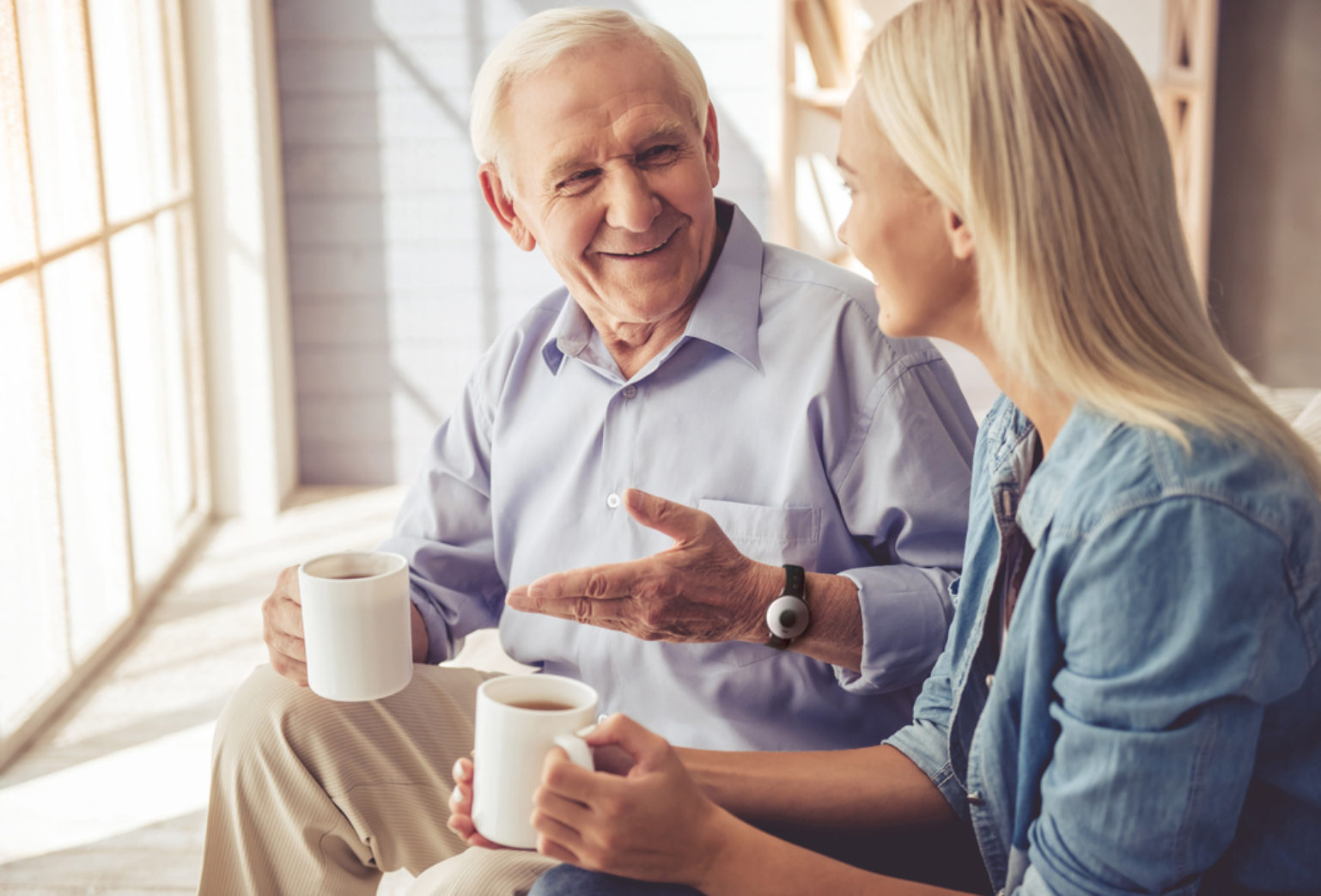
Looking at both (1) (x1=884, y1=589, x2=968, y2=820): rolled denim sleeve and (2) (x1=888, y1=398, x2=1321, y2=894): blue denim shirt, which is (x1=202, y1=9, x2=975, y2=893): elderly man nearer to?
(1) (x1=884, y1=589, x2=968, y2=820): rolled denim sleeve

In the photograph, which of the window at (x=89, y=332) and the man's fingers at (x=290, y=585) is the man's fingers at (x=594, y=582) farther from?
the window at (x=89, y=332)

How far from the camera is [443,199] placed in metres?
4.24

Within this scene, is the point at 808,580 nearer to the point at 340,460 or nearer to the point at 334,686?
the point at 334,686

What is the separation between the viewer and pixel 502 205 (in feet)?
5.63

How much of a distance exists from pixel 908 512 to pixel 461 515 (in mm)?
606

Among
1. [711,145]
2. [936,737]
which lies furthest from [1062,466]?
[711,145]

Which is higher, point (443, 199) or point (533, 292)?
point (443, 199)

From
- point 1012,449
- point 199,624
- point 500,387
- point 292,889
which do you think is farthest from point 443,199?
point 1012,449

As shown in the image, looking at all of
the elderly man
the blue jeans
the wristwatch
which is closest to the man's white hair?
the elderly man

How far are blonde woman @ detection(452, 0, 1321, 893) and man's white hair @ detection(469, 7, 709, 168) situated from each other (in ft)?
1.72

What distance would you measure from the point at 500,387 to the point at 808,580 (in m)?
0.53

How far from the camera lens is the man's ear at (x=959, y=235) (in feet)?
3.28

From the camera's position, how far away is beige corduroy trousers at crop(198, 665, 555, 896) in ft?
4.57

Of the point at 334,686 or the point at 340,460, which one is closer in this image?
the point at 334,686
